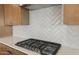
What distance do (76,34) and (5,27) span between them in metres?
1.71

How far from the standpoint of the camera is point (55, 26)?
4.83 ft

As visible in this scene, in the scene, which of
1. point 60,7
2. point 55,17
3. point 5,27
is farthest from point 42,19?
point 5,27

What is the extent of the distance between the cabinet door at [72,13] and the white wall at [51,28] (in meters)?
0.39

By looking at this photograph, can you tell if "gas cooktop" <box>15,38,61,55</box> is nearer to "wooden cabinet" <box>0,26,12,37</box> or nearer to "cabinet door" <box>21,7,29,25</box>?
"cabinet door" <box>21,7,29,25</box>

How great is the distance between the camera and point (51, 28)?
154 cm

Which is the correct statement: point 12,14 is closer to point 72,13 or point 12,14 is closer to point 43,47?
point 43,47

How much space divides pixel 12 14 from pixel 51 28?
2.82 ft

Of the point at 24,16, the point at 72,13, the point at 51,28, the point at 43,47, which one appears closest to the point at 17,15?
the point at 24,16

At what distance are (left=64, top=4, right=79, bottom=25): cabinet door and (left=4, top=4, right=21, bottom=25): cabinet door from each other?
1139 millimetres

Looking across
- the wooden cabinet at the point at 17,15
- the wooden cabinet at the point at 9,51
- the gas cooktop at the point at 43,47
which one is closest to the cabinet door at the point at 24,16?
the wooden cabinet at the point at 17,15

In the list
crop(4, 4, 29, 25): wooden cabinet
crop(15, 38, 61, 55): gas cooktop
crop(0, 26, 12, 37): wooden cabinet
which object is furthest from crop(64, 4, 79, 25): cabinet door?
crop(0, 26, 12, 37): wooden cabinet

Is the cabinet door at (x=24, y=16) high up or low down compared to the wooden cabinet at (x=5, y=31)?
up

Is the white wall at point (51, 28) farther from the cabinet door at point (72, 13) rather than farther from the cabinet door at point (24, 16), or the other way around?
the cabinet door at point (72, 13)

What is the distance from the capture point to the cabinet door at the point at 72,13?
0.84m
